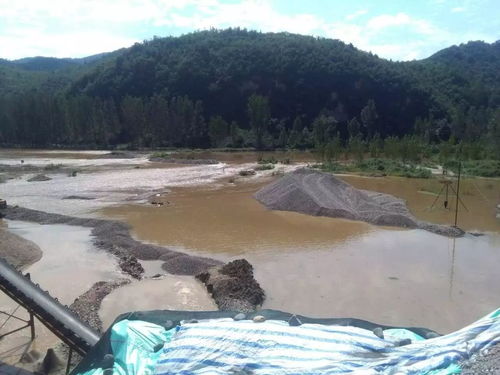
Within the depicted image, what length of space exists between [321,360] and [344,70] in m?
126

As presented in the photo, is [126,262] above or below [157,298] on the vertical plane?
above

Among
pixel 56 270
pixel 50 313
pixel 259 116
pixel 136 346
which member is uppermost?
pixel 259 116

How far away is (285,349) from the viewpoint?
674 cm

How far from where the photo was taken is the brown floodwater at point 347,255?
50.7 feet

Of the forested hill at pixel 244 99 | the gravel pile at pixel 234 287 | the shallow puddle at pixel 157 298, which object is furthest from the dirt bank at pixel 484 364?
the forested hill at pixel 244 99

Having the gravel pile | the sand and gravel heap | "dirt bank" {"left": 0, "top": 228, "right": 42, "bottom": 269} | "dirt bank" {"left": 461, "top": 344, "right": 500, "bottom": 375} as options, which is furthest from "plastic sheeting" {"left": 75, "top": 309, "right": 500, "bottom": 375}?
the sand and gravel heap

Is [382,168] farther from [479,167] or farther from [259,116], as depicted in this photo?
[259,116]

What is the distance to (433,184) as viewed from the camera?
43.2m

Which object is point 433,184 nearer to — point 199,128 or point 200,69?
point 199,128

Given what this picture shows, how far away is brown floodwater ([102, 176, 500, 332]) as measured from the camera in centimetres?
1545

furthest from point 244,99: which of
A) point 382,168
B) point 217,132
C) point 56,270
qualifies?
point 56,270

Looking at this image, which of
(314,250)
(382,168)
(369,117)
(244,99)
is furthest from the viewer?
(244,99)

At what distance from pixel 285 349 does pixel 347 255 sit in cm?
1514

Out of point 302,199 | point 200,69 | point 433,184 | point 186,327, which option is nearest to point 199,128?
point 200,69
